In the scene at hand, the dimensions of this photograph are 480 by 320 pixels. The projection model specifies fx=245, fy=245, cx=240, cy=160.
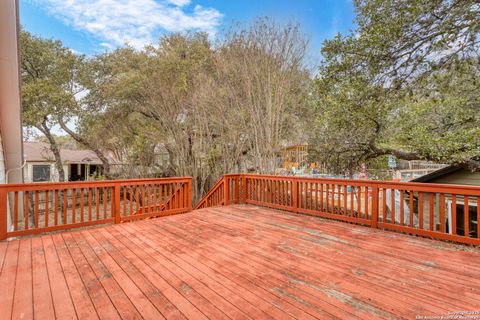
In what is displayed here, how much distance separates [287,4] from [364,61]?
297 cm

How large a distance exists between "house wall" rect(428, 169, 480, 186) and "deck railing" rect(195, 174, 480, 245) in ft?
1.23

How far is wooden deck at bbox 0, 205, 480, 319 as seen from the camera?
181 cm

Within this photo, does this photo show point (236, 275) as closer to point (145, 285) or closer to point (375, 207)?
point (145, 285)

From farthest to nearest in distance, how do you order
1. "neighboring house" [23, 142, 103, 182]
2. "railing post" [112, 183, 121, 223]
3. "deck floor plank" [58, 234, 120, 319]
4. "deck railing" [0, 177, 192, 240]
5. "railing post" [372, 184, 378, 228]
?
1. "neighboring house" [23, 142, 103, 182]
2. "railing post" [112, 183, 121, 223]
3. "railing post" [372, 184, 378, 228]
4. "deck railing" [0, 177, 192, 240]
5. "deck floor plank" [58, 234, 120, 319]

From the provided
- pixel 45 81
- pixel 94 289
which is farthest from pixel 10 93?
pixel 45 81

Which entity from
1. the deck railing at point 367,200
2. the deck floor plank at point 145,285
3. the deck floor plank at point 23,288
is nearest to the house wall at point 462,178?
the deck railing at point 367,200

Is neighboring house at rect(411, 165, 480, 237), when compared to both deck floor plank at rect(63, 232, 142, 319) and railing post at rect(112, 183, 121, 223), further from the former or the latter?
railing post at rect(112, 183, 121, 223)

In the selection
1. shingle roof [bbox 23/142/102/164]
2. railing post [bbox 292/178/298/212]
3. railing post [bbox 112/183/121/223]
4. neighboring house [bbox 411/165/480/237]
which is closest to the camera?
railing post [bbox 112/183/121/223]

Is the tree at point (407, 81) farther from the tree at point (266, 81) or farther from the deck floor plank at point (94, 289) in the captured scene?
the deck floor plank at point (94, 289)

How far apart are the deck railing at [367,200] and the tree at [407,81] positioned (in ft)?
3.47

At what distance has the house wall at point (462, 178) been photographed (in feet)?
17.1

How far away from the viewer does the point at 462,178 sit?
5.48m

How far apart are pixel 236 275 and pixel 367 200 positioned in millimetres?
2918

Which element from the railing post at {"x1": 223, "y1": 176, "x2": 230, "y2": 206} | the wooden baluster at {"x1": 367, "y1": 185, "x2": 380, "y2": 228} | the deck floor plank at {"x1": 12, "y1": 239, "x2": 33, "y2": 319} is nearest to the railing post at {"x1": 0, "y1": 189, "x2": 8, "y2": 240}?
the deck floor plank at {"x1": 12, "y1": 239, "x2": 33, "y2": 319}
